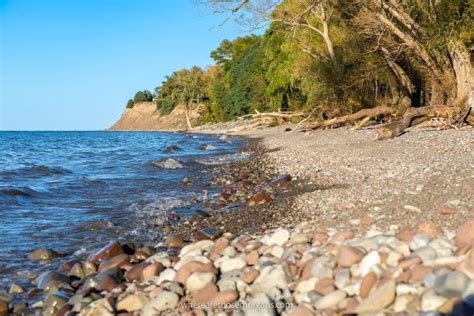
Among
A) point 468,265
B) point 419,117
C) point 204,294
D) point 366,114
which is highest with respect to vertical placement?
point 366,114

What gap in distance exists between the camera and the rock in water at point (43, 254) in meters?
5.88

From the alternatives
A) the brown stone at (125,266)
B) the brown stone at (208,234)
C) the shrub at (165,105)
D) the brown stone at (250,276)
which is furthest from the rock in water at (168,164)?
the shrub at (165,105)

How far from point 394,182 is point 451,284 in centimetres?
453

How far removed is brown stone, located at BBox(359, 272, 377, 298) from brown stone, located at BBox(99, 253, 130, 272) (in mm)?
2916

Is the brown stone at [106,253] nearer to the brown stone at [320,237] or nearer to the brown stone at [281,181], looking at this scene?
the brown stone at [320,237]

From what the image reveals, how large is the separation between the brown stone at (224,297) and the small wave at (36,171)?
45.4ft

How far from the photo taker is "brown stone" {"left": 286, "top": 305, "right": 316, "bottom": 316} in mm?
3066

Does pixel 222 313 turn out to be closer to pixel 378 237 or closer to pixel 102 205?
pixel 378 237

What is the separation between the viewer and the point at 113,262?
16.9ft

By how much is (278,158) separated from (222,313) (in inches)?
443

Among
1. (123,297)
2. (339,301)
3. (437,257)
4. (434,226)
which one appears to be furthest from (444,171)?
(123,297)

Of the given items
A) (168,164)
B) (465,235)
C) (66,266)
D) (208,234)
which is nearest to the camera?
(465,235)

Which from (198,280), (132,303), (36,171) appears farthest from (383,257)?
(36,171)

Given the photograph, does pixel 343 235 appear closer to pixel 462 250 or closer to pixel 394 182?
pixel 462 250
